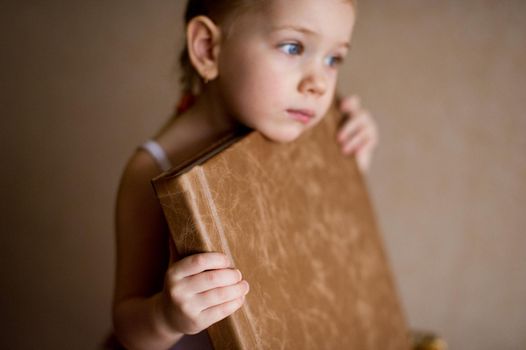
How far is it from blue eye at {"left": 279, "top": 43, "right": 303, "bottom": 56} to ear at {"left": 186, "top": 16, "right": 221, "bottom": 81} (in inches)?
4.2

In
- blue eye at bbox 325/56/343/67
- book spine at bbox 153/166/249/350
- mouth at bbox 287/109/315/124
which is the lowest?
book spine at bbox 153/166/249/350

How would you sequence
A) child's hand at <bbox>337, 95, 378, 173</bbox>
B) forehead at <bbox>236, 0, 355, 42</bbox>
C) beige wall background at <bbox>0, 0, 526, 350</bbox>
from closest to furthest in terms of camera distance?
forehead at <bbox>236, 0, 355, 42</bbox> → child's hand at <bbox>337, 95, 378, 173</bbox> → beige wall background at <bbox>0, 0, 526, 350</bbox>

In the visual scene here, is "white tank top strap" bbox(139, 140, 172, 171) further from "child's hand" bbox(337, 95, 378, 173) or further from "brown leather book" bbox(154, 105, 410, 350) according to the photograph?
"child's hand" bbox(337, 95, 378, 173)

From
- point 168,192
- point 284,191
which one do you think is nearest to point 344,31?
point 284,191

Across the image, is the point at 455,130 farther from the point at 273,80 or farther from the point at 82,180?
the point at 82,180

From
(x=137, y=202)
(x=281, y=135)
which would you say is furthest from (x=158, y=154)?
(x=281, y=135)

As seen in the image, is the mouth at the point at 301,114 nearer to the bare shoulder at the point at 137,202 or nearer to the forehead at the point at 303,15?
the forehead at the point at 303,15

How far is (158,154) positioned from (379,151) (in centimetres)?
83

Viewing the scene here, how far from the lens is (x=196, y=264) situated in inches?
18.5

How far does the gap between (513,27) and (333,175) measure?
70 cm

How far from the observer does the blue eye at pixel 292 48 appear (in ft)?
1.99

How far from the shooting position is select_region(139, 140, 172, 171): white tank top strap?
2.26ft

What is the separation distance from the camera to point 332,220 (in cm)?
79

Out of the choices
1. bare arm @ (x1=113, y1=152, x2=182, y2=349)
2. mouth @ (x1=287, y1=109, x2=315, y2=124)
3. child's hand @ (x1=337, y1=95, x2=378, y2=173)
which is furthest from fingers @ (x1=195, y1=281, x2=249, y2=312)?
child's hand @ (x1=337, y1=95, x2=378, y2=173)
